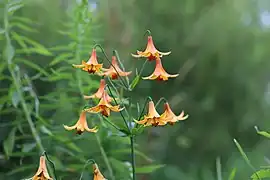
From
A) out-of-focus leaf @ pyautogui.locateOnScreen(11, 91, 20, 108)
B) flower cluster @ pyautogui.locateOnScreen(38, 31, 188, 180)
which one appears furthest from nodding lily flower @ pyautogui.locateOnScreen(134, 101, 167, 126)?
out-of-focus leaf @ pyautogui.locateOnScreen(11, 91, 20, 108)

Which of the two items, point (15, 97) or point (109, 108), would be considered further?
point (15, 97)

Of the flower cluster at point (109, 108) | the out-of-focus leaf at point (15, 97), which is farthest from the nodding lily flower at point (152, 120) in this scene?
the out-of-focus leaf at point (15, 97)

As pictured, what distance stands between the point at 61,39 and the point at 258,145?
654mm

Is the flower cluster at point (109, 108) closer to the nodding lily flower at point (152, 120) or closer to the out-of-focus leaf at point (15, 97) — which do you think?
the nodding lily flower at point (152, 120)

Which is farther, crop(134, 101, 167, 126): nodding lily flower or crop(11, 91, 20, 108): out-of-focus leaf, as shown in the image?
crop(11, 91, 20, 108): out-of-focus leaf

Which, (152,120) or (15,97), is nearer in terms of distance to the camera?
(152,120)

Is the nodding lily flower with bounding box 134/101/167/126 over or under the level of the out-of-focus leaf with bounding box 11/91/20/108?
under

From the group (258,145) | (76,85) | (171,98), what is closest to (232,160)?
(258,145)

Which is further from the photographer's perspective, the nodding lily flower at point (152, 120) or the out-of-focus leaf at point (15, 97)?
the out-of-focus leaf at point (15, 97)

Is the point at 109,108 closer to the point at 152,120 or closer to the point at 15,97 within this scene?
the point at 152,120

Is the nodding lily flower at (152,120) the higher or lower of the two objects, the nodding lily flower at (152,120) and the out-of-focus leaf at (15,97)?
the lower

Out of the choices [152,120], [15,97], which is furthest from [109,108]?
[15,97]

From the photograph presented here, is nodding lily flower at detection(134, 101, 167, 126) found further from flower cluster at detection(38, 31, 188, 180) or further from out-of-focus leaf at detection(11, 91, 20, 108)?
out-of-focus leaf at detection(11, 91, 20, 108)

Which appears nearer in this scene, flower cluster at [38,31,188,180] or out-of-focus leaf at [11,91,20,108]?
flower cluster at [38,31,188,180]
